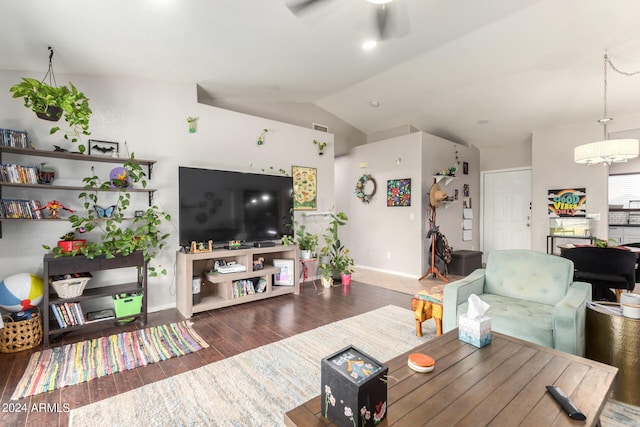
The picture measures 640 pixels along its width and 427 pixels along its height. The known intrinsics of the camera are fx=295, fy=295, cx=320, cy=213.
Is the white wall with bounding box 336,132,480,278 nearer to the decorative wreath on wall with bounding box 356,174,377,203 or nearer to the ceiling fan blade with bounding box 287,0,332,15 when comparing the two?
the decorative wreath on wall with bounding box 356,174,377,203

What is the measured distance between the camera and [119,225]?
324 cm

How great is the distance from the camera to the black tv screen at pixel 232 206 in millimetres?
3400

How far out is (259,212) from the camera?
156 inches

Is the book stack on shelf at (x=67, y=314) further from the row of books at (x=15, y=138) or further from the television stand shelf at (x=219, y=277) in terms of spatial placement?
the row of books at (x=15, y=138)

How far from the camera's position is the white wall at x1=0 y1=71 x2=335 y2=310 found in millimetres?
2783

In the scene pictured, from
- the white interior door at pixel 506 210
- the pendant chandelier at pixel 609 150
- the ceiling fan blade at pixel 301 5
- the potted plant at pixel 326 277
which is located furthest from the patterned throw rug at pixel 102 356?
the white interior door at pixel 506 210

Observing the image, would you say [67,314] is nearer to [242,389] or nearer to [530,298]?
[242,389]

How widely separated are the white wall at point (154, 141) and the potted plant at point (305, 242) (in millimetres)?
1007

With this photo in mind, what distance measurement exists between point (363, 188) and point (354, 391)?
5283mm

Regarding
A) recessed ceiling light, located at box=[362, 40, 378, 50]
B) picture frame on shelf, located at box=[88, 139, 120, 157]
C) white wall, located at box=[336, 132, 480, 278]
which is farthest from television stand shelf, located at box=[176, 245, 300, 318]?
recessed ceiling light, located at box=[362, 40, 378, 50]

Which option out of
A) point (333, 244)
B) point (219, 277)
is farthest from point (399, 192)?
point (219, 277)

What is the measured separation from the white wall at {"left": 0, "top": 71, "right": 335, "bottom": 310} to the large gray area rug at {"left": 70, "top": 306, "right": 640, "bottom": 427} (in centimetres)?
176

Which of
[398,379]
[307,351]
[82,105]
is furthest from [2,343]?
[398,379]

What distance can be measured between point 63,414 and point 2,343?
1317 mm
